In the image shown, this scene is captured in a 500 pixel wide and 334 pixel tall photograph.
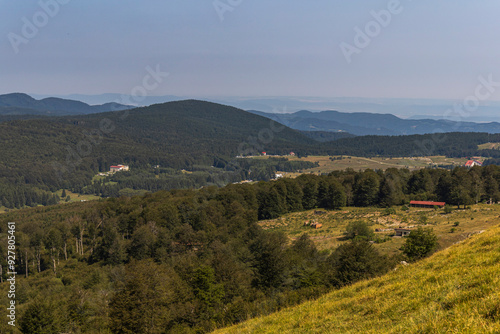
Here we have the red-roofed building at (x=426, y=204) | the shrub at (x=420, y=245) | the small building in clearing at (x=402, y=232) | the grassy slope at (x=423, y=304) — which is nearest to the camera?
the grassy slope at (x=423, y=304)

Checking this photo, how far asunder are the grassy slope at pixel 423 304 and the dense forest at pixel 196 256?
18.8ft

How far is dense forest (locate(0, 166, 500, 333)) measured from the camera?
21.7 metres

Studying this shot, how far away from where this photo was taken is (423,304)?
851 cm

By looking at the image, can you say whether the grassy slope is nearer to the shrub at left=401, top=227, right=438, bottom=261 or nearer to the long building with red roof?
the shrub at left=401, top=227, right=438, bottom=261

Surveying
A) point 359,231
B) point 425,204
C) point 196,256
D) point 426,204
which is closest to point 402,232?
point 359,231

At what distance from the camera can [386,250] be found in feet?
108

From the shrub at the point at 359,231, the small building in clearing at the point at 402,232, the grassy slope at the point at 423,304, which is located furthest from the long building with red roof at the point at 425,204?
the grassy slope at the point at 423,304

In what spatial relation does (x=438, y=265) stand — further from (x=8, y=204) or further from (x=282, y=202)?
(x=8, y=204)

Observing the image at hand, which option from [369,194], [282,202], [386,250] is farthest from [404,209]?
[386,250]

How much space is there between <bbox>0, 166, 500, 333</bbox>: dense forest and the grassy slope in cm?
572

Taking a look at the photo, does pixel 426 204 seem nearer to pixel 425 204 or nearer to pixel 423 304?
pixel 425 204

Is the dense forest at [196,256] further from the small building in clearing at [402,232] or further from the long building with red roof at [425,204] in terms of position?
the small building in clearing at [402,232]

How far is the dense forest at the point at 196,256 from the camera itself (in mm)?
21719

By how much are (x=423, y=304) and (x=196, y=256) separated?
120 feet
